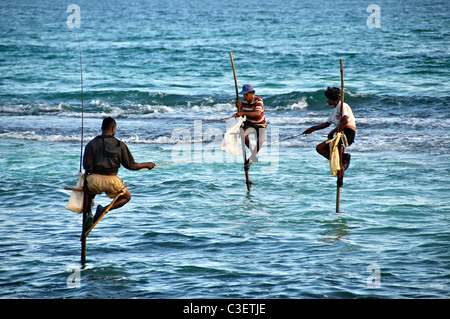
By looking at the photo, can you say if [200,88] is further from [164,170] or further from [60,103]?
[164,170]

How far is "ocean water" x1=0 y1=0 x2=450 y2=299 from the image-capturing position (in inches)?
240

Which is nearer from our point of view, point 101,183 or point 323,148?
point 101,183

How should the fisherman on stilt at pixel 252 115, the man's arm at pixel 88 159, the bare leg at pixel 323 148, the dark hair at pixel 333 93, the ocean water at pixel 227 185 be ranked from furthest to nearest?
the fisherman on stilt at pixel 252 115, the bare leg at pixel 323 148, the dark hair at pixel 333 93, the man's arm at pixel 88 159, the ocean water at pixel 227 185

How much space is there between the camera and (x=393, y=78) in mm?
24406

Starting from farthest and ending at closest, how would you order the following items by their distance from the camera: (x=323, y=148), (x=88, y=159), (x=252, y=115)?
(x=252, y=115) < (x=323, y=148) < (x=88, y=159)

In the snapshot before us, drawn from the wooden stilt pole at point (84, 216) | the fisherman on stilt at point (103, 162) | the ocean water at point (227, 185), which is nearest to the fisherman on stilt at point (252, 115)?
the ocean water at point (227, 185)

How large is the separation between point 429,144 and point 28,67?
2196cm

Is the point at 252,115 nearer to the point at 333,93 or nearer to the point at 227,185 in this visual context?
the point at 227,185

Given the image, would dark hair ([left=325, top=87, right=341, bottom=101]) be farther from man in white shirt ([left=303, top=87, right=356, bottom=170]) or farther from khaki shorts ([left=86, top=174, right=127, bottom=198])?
khaki shorts ([left=86, top=174, right=127, bottom=198])

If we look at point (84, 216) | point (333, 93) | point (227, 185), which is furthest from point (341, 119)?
point (84, 216)

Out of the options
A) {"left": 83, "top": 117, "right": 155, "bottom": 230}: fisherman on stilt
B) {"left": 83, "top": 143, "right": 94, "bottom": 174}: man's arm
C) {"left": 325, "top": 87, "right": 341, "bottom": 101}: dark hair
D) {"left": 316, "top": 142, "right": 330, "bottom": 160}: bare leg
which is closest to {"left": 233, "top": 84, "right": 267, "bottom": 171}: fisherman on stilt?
{"left": 316, "top": 142, "right": 330, "bottom": 160}: bare leg

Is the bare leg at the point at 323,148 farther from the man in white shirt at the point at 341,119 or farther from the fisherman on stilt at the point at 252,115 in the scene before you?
the fisherman on stilt at the point at 252,115

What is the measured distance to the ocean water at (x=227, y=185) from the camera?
6.10m

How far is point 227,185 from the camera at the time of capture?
10547mm
